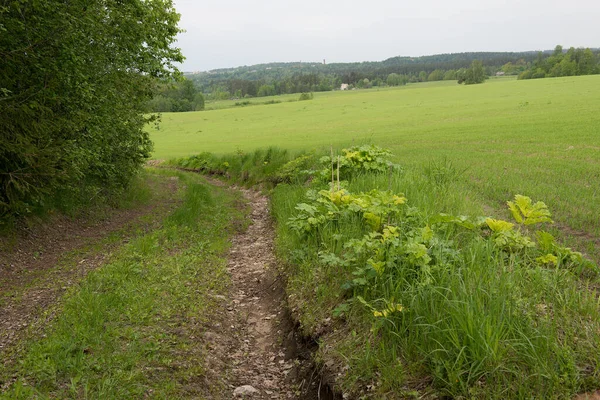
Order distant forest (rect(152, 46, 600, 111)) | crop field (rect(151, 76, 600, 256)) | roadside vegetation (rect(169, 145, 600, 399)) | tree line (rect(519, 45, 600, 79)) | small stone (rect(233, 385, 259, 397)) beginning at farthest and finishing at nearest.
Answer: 1. distant forest (rect(152, 46, 600, 111))
2. tree line (rect(519, 45, 600, 79))
3. crop field (rect(151, 76, 600, 256))
4. small stone (rect(233, 385, 259, 397))
5. roadside vegetation (rect(169, 145, 600, 399))

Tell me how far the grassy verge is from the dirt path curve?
366 mm

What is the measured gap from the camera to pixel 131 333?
195 inches

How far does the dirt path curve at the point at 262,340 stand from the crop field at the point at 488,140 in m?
4.85

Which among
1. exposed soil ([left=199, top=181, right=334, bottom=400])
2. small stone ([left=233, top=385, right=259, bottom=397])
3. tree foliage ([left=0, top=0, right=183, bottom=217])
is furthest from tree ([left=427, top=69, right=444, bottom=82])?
small stone ([left=233, top=385, right=259, bottom=397])

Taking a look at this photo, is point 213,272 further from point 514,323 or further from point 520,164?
point 520,164

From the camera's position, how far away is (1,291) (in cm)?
642

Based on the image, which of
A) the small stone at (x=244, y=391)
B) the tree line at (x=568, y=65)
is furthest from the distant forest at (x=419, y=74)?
the small stone at (x=244, y=391)

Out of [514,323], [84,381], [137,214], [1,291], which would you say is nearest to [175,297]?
[84,381]

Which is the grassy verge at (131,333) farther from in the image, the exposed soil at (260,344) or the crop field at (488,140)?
the crop field at (488,140)

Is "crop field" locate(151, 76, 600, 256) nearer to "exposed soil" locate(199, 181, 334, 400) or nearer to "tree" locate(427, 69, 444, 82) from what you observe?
"exposed soil" locate(199, 181, 334, 400)

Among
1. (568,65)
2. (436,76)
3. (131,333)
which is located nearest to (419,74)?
(436,76)

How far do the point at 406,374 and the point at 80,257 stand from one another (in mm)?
7112

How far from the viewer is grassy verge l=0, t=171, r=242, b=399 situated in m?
4.05

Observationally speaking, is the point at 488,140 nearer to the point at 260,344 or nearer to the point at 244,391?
the point at 260,344
